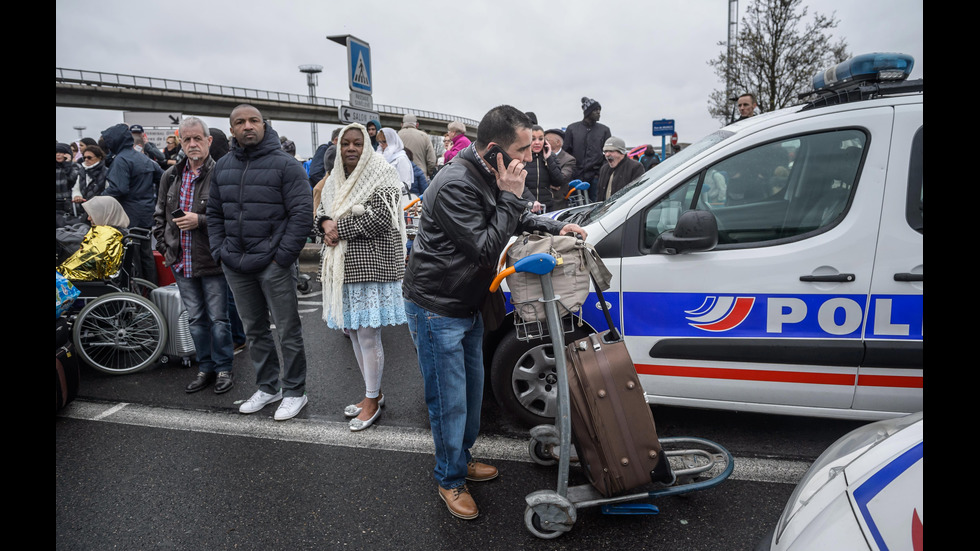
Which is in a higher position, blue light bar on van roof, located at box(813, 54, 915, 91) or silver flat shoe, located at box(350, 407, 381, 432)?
blue light bar on van roof, located at box(813, 54, 915, 91)

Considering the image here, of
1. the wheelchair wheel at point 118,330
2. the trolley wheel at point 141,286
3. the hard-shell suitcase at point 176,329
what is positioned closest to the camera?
the wheelchair wheel at point 118,330

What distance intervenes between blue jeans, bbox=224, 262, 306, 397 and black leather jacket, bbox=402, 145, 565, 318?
145 centimetres

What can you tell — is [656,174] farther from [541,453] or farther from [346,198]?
[346,198]

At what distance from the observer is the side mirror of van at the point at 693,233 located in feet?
8.93

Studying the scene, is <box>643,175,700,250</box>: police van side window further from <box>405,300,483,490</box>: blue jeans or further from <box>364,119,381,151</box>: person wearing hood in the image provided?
<box>364,119,381,151</box>: person wearing hood

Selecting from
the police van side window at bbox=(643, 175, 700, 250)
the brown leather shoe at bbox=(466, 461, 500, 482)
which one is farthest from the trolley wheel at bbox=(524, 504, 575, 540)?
the police van side window at bbox=(643, 175, 700, 250)

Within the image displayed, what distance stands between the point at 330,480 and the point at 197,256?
2.12m

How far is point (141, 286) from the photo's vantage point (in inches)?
206

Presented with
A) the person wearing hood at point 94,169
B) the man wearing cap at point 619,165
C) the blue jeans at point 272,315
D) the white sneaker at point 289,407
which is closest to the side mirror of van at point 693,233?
the blue jeans at point 272,315

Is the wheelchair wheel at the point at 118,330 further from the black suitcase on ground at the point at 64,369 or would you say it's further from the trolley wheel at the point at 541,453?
the trolley wheel at the point at 541,453

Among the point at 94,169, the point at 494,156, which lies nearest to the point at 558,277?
the point at 494,156

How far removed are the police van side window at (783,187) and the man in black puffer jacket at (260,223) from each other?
8.02 feet

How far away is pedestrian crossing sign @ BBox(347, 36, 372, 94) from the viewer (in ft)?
24.9
